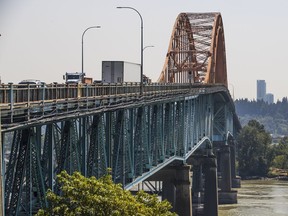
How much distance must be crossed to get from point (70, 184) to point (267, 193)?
121558 millimetres

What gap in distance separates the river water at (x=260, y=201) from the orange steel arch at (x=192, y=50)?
20336 millimetres

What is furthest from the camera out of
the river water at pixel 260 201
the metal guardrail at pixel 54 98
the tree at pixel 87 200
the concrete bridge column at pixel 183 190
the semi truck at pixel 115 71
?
the river water at pixel 260 201

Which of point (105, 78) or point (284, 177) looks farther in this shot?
point (284, 177)

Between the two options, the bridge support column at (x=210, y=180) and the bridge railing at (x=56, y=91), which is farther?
the bridge support column at (x=210, y=180)

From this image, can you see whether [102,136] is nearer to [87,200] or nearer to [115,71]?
[87,200]

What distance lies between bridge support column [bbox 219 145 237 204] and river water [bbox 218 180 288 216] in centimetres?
160

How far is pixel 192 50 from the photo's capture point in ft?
484

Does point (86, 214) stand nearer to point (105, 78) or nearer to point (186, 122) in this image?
point (105, 78)

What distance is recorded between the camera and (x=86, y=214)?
34.2 meters

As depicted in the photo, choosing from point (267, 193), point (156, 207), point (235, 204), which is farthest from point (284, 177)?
point (156, 207)

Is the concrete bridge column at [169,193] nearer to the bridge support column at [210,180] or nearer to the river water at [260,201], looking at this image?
the bridge support column at [210,180]

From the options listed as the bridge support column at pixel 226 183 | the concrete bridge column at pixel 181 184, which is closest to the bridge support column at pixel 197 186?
the bridge support column at pixel 226 183

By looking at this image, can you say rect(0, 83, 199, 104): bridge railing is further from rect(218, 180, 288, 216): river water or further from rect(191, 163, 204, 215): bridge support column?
rect(191, 163, 204, 215): bridge support column

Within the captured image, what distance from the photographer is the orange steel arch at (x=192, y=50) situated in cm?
13812
